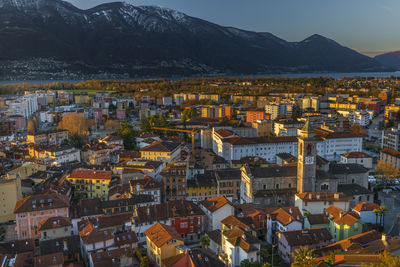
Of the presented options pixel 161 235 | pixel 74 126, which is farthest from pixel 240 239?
pixel 74 126

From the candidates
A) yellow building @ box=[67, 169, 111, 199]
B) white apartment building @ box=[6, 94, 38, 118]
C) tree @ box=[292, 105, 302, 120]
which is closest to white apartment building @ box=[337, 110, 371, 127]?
tree @ box=[292, 105, 302, 120]

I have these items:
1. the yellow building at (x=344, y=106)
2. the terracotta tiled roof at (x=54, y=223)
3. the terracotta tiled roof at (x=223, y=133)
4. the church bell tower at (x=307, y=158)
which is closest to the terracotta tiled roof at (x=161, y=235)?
the terracotta tiled roof at (x=54, y=223)

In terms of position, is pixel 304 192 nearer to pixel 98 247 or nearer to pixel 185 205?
pixel 185 205

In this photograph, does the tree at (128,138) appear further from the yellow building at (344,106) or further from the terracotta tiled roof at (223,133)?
the yellow building at (344,106)

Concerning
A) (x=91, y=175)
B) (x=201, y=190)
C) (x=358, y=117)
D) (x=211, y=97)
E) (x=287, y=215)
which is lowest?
(x=201, y=190)

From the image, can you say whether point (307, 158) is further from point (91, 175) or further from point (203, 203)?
point (91, 175)

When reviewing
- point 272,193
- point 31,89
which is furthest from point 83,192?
point 31,89

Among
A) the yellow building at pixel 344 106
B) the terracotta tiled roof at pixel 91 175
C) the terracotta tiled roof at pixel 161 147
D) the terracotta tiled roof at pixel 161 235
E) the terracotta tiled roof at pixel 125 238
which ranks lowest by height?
the terracotta tiled roof at pixel 125 238
